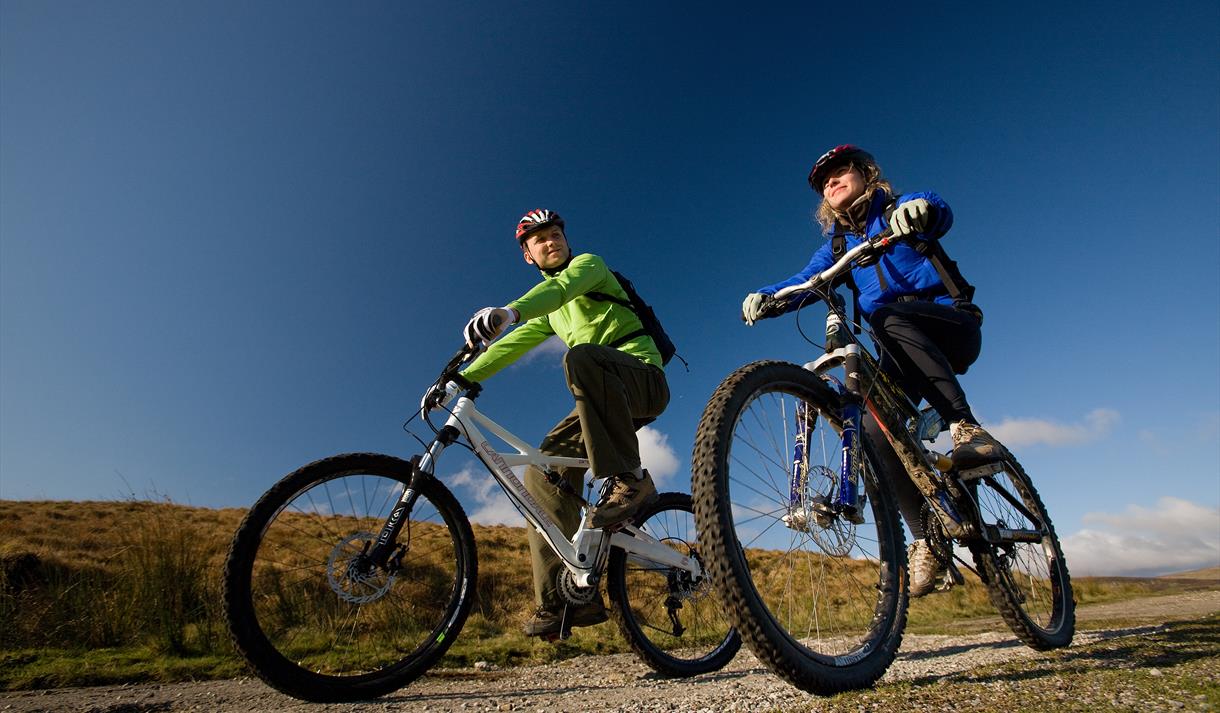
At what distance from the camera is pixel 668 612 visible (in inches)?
167

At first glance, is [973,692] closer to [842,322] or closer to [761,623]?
[761,623]

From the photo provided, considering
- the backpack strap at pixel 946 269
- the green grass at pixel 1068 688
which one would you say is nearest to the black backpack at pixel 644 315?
the backpack strap at pixel 946 269

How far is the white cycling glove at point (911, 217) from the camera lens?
2684mm

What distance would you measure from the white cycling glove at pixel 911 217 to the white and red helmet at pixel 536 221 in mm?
2506

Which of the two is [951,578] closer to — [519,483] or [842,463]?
[842,463]

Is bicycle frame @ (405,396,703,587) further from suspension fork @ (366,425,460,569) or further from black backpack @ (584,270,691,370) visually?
black backpack @ (584,270,691,370)

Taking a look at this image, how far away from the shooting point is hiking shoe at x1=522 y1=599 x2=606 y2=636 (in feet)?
11.8

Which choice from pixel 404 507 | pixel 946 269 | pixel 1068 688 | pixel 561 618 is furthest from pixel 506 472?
pixel 946 269

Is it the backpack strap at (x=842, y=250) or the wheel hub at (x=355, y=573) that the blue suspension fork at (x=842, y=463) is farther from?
the wheel hub at (x=355, y=573)

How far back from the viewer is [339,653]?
3.59 meters

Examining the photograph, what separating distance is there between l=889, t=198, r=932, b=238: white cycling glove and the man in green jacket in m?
1.67

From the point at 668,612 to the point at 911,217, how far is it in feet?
10.7

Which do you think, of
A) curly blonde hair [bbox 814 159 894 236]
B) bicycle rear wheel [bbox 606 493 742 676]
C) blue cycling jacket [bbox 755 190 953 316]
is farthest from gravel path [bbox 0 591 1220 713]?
curly blonde hair [bbox 814 159 894 236]

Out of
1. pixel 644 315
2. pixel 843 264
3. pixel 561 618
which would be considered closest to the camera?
pixel 843 264
